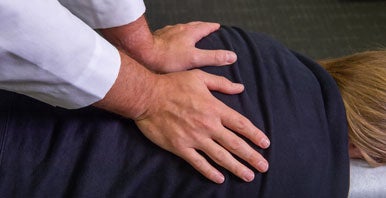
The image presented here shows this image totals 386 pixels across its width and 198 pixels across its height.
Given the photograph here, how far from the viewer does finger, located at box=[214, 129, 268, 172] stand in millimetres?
707

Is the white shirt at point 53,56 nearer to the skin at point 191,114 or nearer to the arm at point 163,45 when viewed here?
the skin at point 191,114

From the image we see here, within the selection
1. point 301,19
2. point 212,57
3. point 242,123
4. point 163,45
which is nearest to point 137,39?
point 163,45

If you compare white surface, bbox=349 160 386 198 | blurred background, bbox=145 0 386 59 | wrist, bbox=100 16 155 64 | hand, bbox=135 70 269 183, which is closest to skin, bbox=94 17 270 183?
hand, bbox=135 70 269 183

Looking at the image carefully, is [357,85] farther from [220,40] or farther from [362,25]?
[362,25]

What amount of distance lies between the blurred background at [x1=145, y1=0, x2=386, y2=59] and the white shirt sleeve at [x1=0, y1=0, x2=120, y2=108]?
83 centimetres

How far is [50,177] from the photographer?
689 millimetres

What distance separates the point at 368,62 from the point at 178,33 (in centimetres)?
37

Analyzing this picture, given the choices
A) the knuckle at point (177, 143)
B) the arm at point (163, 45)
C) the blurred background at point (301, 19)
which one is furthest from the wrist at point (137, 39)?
the blurred background at point (301, 19)

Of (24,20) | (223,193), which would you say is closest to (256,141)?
(223,193)

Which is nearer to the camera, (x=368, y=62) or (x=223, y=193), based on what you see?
(x=223, y=193)

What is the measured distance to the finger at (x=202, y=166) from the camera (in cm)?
71

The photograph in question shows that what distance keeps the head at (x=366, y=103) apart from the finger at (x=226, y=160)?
0.70 feet

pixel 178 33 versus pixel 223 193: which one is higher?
pixel 178 33

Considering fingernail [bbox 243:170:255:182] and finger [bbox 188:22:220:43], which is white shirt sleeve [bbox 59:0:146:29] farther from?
fingernail [bbox 243:170:255:182]
